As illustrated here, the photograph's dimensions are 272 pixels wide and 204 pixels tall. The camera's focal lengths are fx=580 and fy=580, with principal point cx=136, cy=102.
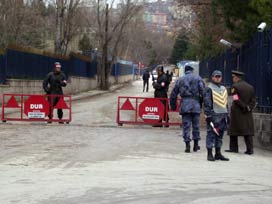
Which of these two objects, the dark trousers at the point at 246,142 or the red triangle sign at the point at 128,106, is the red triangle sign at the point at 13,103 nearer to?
the red triangle sign at the point at 128,106

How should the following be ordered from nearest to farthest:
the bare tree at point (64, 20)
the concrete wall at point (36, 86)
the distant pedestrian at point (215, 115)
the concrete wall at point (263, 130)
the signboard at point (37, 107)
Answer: the distant pedestrian at point (215, 115), the concrete wall at point (263, 130), the signboard at point (37, 107), the concrete wall at point (36, 86), the bare tree at point (64, 20)

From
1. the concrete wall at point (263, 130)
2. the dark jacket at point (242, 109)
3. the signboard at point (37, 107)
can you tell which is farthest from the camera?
the signboard at point (37, 107)

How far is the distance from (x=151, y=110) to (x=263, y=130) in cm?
479

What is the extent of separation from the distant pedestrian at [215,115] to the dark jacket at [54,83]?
8.09 m

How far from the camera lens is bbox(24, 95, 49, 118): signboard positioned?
18.9 metres

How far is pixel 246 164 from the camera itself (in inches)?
459

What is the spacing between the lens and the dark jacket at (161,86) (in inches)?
747

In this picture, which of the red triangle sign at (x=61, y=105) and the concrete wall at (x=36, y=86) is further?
the concrete wall at (x=36, y=86)

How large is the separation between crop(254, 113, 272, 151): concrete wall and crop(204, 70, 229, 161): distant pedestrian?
3.12 m

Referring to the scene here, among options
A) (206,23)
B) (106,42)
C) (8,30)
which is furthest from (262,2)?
(106,42)

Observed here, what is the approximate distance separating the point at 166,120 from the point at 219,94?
6.92m

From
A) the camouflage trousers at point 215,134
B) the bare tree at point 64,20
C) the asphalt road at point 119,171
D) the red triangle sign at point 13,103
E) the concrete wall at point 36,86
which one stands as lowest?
A: the asphalt road at point 119,171

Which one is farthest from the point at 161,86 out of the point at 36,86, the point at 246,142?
the point at 36,86

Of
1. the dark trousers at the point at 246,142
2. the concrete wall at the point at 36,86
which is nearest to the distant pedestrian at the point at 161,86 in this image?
the dark trousers at the point at 246,142
